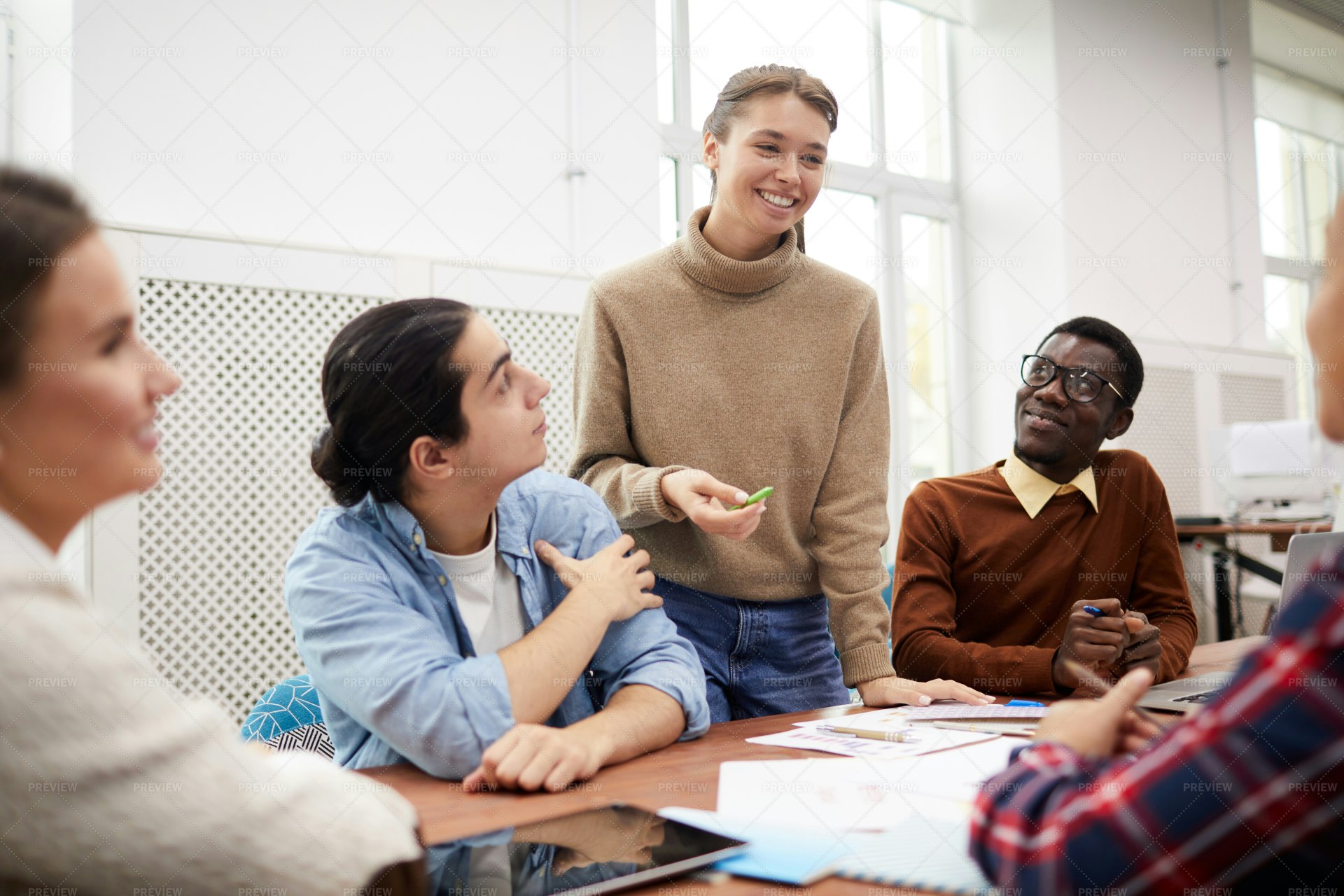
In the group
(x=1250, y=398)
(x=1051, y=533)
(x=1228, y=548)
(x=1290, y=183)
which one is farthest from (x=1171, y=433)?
(x=1051, y=533)

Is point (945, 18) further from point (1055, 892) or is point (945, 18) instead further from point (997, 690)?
point (1055, 892)

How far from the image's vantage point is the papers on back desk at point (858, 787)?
2.96ft

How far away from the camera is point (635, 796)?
100cm

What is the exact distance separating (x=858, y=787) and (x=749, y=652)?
26.3 inches

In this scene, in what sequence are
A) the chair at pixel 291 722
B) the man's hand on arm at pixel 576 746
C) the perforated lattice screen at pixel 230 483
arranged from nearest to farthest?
the man's hand on arm at pixel 576 746
the chair at pixel 291 722
the perforated lattice screen at pixel 230 483

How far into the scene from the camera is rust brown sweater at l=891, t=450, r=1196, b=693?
75.6 inches

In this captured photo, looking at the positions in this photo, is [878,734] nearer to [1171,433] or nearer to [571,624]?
[571,624]

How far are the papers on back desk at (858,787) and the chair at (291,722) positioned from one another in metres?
0.71

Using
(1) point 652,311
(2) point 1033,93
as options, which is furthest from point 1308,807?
(2) point 1033,93

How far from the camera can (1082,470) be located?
2057 mm

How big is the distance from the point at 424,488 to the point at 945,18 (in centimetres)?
506

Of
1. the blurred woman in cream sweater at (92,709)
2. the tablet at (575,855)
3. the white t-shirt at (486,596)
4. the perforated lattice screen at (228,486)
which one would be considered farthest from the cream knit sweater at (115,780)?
the perforated lattice screen at (228,486)

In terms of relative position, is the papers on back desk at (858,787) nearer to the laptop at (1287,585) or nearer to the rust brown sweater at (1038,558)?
the laptop at (1287,585)

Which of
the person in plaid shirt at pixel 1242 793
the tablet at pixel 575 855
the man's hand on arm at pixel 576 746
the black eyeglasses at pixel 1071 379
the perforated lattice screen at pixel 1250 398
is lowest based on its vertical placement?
the tablet at pixel 575 855
